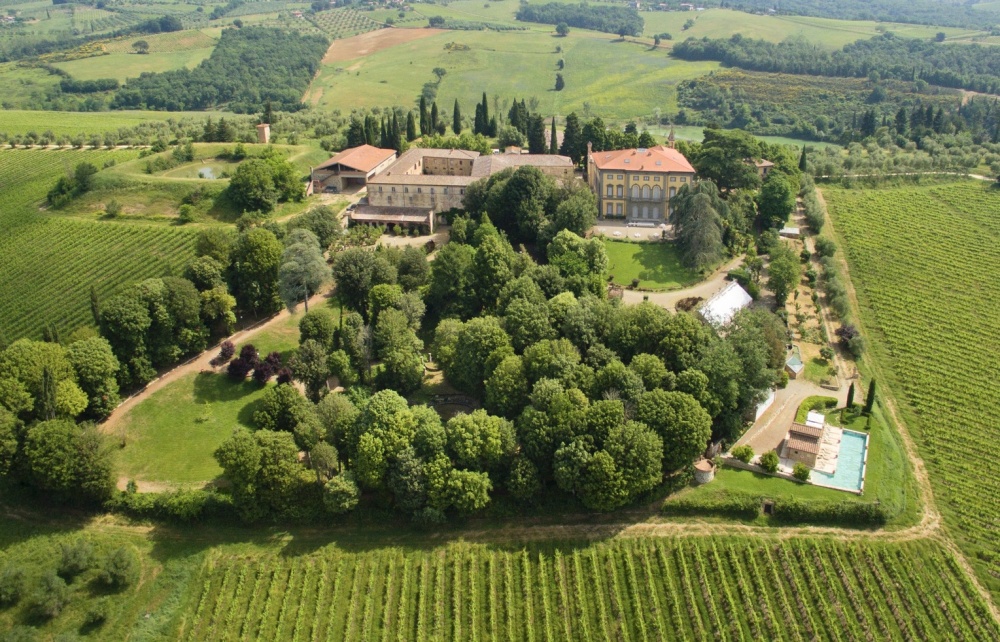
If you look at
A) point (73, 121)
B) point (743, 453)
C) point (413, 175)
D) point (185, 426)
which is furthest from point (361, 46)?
point (743, 453)

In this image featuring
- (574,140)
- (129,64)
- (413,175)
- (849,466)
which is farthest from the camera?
(129,64)

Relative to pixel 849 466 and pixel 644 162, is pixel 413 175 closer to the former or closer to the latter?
pixel 644 162

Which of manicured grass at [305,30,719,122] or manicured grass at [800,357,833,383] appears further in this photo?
manicured grass at [305,30,719,122]

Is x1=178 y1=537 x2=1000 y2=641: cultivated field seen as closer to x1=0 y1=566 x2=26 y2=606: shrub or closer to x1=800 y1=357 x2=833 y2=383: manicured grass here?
x1=0 y1=566 x2=26 y2=606: shrub

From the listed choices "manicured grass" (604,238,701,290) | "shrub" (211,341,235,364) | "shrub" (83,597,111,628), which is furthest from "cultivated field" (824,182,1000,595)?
"shrub" (211,341,235,364)

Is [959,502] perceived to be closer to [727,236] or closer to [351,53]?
[727,236]
